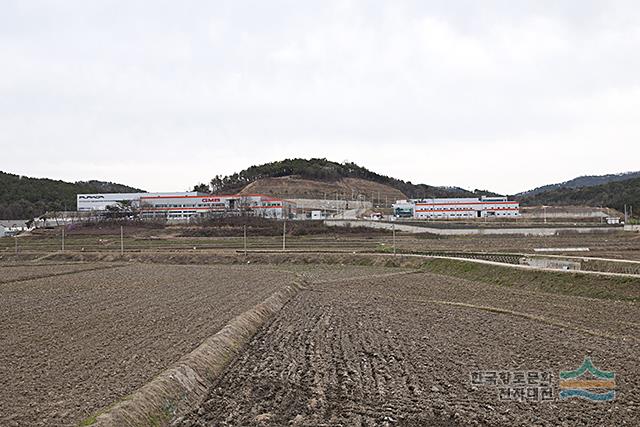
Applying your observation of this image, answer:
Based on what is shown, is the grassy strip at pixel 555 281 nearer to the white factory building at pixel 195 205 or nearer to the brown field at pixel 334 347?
the brown field at pixel 334 347

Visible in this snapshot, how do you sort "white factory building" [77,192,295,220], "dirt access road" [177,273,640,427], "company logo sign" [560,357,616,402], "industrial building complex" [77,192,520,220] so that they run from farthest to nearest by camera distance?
"industrial building complex" [77,192,520,220] < "white factory building" [77,192,295,220] < "company logo sign" [560,357,616,402] < "dirt access road" [177,273,640,427]

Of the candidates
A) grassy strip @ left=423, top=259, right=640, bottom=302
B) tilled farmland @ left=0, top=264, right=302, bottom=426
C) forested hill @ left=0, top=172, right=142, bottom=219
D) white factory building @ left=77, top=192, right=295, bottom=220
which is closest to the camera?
tilled farmland @ left=0, top=264, right=302, bottom=426

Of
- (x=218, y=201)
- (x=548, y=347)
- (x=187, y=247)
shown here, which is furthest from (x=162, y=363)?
(x=218, y=201)

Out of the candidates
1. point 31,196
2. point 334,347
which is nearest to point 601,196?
point 31,196

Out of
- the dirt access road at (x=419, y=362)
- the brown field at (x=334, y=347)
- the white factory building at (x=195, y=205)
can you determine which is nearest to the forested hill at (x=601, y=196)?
the white factory building at (x=195, y=205)

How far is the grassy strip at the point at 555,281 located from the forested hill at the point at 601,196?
3714 inches

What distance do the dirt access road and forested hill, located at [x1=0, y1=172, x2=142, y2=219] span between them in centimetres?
12059

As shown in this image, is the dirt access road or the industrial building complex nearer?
the dirt access road

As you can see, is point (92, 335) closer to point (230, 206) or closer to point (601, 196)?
point (230, 206)

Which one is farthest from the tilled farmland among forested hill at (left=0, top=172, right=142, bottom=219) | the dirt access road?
forested hill at (left=0, top=172, right=142, bottom=219)

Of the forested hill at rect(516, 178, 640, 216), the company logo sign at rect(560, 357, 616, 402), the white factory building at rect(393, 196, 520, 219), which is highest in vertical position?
the forested hill at rect(516, 178, 640, 216)

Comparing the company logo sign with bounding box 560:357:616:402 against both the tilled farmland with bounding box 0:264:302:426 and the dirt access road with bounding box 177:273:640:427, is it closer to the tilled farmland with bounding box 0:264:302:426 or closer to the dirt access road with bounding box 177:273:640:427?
the dirt access road with bounding box 177:273:640:427

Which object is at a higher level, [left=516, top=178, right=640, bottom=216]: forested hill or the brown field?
[left=516, top=178, right=640, bottom=216]: forested hill

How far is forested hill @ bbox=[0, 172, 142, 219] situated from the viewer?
125 metres
